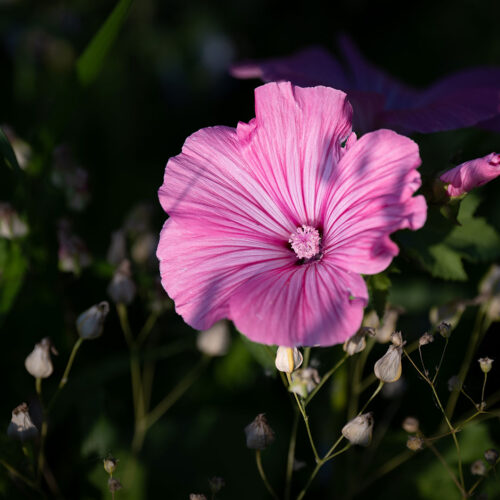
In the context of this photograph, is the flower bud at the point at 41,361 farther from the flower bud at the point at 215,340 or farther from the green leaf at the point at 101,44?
the green leaf at the point at 101,44

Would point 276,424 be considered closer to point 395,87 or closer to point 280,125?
point 280,125

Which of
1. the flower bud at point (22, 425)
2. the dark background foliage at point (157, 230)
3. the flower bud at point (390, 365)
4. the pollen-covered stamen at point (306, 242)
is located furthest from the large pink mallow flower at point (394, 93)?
the flower bud at point (22, 425)

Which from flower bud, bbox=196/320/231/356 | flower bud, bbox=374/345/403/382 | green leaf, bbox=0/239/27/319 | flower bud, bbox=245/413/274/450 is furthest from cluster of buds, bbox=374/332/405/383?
green leaf, bbox=0/239/27/319

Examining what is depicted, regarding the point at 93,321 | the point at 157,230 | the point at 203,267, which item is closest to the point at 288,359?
the point at 203,267

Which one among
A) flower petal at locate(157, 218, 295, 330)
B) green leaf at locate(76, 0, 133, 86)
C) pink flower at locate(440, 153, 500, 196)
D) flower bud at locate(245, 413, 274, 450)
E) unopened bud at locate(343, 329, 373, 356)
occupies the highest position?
green leaf at locate(76, 0, 133, 86)

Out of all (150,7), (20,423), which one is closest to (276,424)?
(20,423)

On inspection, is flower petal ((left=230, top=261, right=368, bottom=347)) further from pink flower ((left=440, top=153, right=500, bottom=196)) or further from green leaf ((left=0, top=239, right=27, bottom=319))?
green leaf ((left=0, top=239, right=27, bottom=319))

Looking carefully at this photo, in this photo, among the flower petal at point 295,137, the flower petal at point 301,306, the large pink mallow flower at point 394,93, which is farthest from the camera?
the large pink mallow flower at point 394,93
